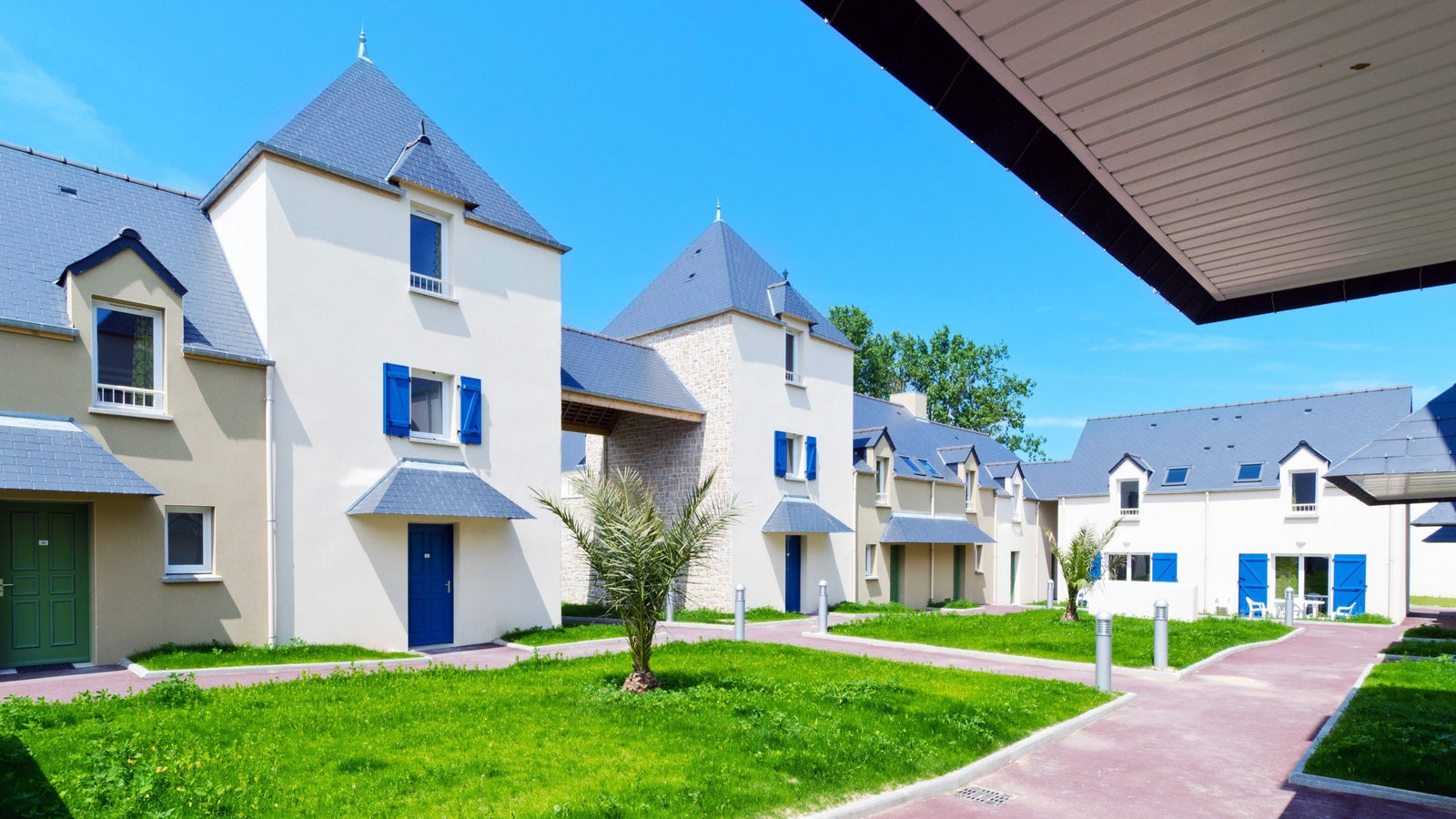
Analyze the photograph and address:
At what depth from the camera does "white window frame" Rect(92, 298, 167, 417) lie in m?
11.7

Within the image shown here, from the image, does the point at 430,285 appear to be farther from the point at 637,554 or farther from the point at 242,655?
the point at 637,554

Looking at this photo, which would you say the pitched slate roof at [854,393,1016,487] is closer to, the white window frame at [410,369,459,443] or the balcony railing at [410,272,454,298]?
the white window frame at [410,369,459,443]

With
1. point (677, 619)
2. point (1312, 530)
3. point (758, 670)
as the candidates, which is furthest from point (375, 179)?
point (1312, 530)

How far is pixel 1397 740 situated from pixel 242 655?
13929 millimetres

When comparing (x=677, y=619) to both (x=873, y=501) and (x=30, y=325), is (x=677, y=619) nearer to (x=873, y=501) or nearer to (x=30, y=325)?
(x=873, y=501)

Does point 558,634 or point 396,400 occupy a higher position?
point 396,400

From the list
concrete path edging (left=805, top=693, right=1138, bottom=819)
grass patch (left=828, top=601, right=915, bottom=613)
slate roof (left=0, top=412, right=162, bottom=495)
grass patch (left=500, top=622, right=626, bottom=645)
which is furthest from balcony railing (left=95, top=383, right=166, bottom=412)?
grass patch (left=828, top=601, right=915, bottom=613)

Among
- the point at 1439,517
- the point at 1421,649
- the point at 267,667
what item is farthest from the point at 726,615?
the point at 1439,517

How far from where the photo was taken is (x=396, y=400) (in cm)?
1464

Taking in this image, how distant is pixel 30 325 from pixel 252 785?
338 inches

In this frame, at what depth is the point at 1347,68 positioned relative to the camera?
2580 mm

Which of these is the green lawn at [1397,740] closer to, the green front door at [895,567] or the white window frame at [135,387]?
the white window frame at [135,387]

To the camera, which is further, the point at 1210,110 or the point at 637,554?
the point at 637,554

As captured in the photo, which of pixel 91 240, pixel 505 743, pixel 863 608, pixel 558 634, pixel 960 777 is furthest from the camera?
pixel 863 608
